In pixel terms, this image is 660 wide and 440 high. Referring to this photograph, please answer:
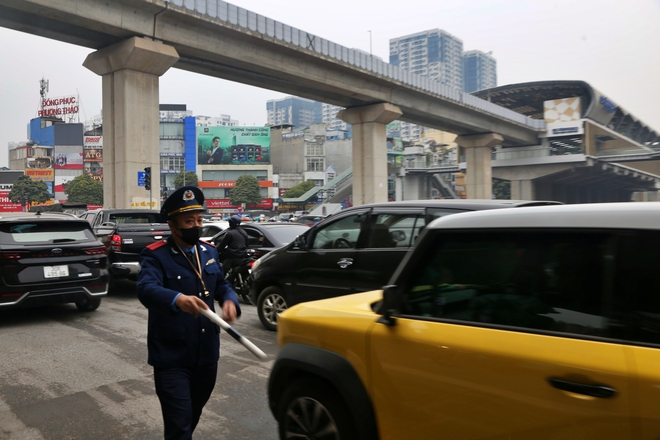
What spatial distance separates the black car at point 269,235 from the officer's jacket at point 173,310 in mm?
6623

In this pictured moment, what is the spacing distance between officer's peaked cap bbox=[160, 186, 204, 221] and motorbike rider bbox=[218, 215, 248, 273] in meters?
6.42

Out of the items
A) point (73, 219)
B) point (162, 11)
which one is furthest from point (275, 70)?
point (73, 219)

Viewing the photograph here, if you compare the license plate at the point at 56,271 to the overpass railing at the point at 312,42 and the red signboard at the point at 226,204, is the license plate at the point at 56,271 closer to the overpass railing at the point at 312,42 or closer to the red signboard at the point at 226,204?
the overpass railing at the point at 312,42

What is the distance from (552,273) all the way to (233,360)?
4.44 m

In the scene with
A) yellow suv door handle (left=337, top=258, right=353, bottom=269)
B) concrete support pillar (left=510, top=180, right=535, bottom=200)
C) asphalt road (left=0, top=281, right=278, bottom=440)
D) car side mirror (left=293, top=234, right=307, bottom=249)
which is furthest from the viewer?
concrete support pillar (left=510, top=180, right=535, bottom=200)

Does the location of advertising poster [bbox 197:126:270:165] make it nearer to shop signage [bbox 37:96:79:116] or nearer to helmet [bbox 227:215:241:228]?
shop signage [bbox 37:96:79:116]

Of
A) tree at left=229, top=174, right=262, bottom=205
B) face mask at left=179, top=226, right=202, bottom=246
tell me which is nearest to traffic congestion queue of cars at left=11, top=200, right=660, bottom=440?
face mask at left=179, top=226, right=202, bottom=246

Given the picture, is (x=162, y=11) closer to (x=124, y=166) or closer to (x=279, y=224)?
(x=124, y=166)

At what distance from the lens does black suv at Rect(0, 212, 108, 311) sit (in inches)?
303

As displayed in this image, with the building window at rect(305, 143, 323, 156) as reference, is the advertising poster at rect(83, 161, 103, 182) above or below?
below

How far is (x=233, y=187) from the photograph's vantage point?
103812mm

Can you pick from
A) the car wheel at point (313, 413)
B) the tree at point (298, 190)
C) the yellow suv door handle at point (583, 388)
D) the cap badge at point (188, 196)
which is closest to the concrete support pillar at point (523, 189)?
the tree at point (298, 190)

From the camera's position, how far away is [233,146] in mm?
108000

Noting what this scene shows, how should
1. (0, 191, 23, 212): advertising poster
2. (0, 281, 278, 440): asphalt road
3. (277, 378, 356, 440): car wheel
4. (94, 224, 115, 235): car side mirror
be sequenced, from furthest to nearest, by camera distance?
1. (0, 191, 23, 212): advertising poster
2. (94, 224, 115, 235): car side mirror
3. (0, 281, 278, 440): asphalt road
4. (277, 378, 356, 440): car wheel
